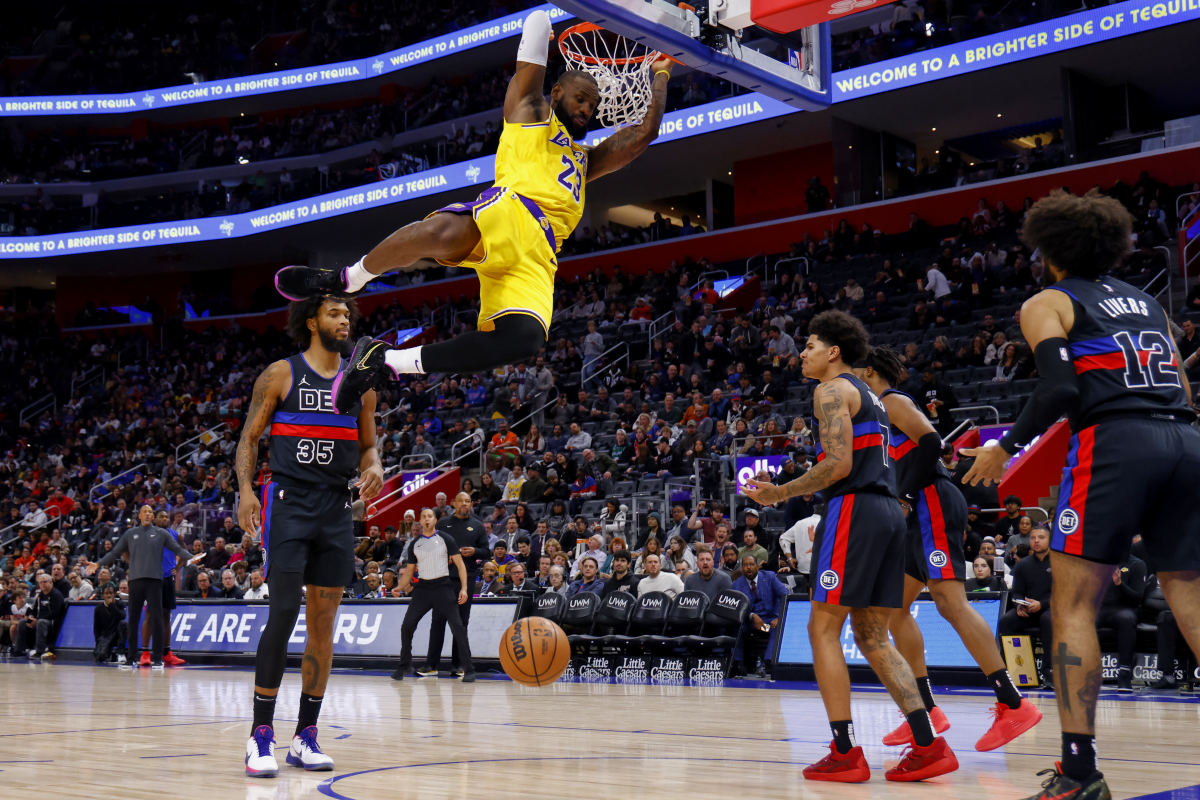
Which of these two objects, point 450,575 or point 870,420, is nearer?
point 870,420

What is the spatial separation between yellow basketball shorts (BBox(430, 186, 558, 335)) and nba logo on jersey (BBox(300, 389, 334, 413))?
0.97 metres

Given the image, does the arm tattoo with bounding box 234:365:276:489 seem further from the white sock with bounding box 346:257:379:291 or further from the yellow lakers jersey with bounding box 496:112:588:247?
the yellow lakers jersey with bounding box 496:112:588:247

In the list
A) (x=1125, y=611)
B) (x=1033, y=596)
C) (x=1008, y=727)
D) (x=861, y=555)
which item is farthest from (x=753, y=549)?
(x=861, y=555)

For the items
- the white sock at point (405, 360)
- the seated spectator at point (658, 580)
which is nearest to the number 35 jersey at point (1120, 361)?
the white sock at point (405, 360)

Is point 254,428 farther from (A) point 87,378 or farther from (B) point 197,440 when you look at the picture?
(A) point 87,378

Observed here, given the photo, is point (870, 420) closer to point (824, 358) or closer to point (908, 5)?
point (824, 358)

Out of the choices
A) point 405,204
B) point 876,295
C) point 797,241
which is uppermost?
point 405,204

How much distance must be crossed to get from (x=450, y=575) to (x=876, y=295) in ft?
38.0

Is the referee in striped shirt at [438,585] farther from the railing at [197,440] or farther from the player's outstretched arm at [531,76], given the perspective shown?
the railing at [197,440]

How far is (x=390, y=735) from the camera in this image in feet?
25.0

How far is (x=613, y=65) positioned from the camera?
8.24 metres

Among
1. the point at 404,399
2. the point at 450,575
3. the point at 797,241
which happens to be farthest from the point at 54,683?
the point at 797,241

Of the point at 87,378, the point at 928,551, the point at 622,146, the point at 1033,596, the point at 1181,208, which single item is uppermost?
the point at 1181,208

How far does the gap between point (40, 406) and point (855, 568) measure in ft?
119
